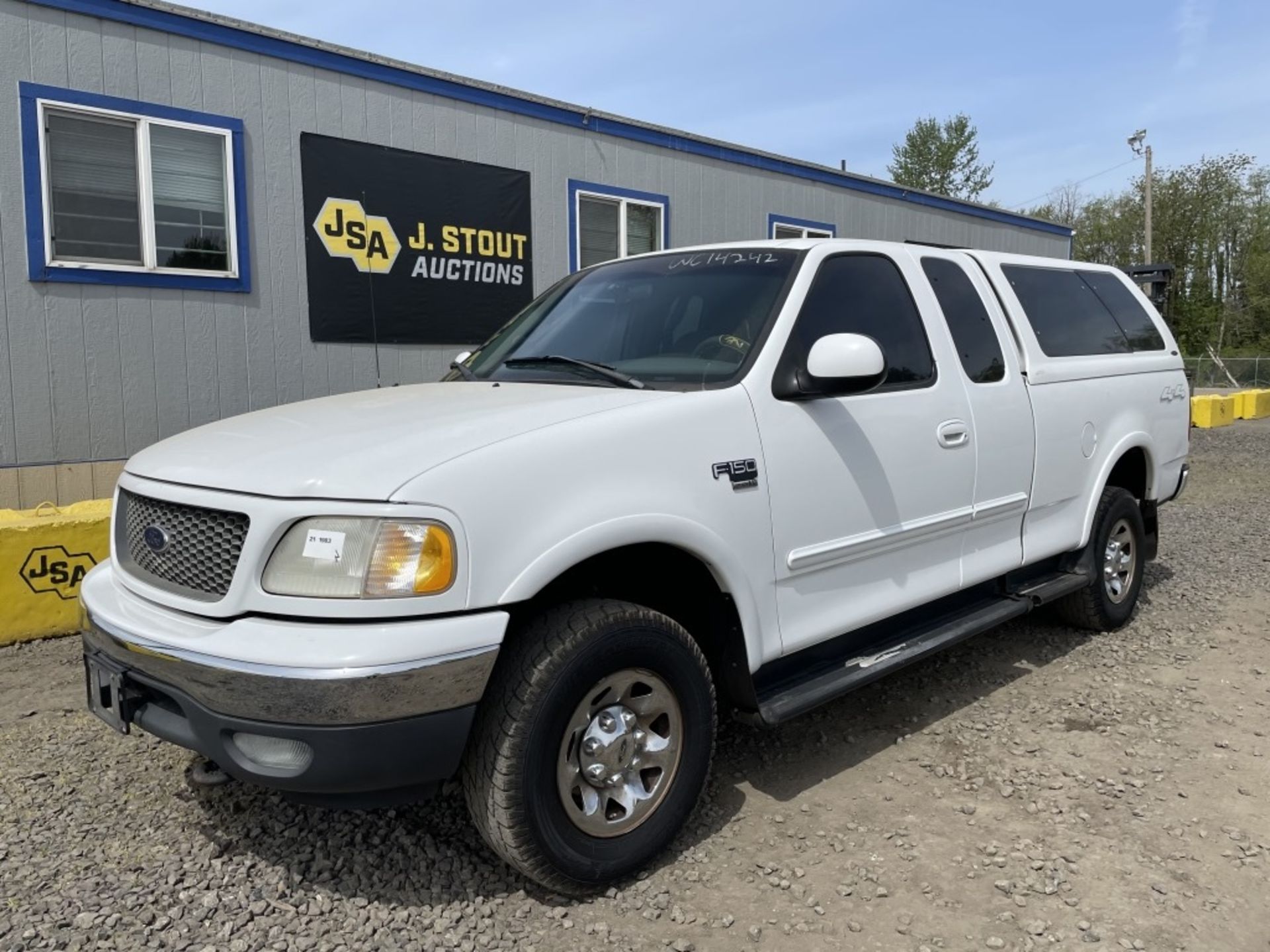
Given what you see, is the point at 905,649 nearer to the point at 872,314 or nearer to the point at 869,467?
the point at 869,467

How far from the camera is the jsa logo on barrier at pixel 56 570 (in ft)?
16.6

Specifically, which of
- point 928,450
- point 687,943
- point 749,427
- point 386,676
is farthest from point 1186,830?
point 386,676

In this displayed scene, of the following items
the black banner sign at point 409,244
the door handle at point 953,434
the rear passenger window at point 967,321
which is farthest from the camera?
the black banner sign at point 409,244

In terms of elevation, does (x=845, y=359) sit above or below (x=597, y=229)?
below

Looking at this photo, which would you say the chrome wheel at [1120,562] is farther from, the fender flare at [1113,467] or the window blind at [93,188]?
the window blind at [93,188]

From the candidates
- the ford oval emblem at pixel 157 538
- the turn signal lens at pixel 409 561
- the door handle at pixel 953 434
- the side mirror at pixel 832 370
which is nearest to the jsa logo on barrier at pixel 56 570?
the ford oval emblem at pixel 157 538

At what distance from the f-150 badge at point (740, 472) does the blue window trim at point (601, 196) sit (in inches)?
260

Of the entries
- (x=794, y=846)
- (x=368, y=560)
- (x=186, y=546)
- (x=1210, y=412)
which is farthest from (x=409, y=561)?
(x=1210, y=412)

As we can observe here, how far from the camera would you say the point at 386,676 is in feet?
7.49

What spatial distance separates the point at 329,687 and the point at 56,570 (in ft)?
12.2

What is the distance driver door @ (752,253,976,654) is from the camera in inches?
126

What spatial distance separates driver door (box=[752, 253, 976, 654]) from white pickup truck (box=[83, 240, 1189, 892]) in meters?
0.01

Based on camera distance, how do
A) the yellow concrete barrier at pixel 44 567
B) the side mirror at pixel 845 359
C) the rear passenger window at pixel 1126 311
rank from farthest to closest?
the rear passenger window at pixel 1126 311, the yellow concrete barrier at pixel 44 567, the side mirror at pixel 845 359

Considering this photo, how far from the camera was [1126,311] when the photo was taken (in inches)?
214
